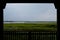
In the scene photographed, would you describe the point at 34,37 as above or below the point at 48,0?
below

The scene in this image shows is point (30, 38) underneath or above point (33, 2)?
underneath

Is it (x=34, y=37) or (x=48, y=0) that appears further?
(x=34, y=37)

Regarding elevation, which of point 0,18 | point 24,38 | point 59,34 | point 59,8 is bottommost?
point 24,38

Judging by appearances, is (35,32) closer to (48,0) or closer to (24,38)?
(24,38)

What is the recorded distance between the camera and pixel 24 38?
6309 mm

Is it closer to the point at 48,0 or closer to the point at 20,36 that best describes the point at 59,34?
the point at 48,0

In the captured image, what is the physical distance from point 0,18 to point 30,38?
70.1 inches

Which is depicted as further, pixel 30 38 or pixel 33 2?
pixel 30 38

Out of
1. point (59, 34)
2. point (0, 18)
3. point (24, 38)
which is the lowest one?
point (24, 38)

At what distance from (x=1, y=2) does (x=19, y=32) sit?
1890mm

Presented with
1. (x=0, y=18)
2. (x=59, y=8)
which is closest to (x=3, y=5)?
(x=0, y=18)

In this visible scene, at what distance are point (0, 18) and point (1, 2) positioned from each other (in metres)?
0.53

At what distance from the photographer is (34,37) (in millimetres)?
6250

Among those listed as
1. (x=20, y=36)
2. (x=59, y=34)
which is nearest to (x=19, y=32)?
(x=20, y=36)
